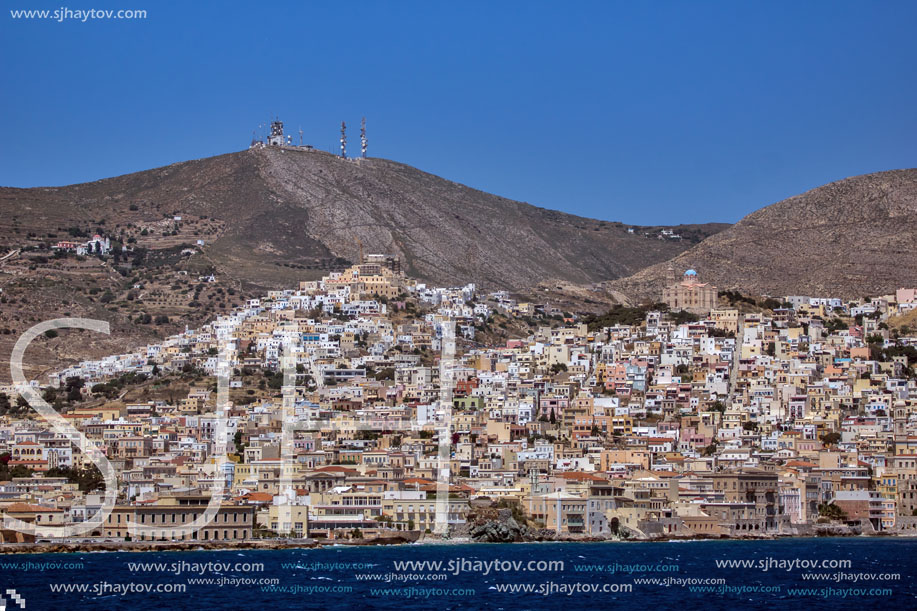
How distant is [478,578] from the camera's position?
53719mm

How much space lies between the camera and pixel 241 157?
521ft

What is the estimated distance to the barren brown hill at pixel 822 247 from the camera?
118875 millimetres

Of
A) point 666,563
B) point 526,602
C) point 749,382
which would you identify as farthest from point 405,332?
point 526,602

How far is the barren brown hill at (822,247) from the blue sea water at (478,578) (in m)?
57.2

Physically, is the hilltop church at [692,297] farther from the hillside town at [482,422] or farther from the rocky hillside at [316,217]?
the rocky hillside at [316,217]

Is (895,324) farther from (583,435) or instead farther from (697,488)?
(697,488)

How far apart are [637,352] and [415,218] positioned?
6161 cm

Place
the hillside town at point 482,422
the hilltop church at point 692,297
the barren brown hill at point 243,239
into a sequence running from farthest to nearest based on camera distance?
the barren brown hill at point 243,239 → the hilltop church at point 692,297 → the hillside town at point 482,422

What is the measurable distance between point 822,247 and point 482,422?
50922 mm

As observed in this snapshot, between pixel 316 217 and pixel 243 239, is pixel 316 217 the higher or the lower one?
the higher one

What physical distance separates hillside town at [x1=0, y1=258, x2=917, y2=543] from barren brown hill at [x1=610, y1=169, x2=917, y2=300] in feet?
24.9

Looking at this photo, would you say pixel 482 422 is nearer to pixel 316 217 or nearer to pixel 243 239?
pixel 243 239

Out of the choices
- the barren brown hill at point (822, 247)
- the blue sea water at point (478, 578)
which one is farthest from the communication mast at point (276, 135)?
the blue sea water at point (478, 578)

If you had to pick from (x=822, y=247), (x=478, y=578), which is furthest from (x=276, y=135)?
(x=478, y=578)
